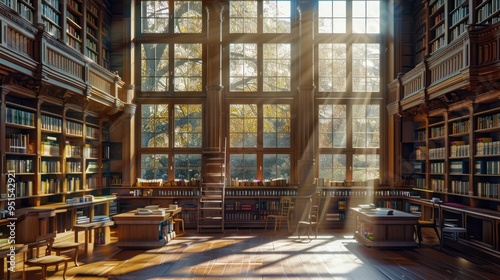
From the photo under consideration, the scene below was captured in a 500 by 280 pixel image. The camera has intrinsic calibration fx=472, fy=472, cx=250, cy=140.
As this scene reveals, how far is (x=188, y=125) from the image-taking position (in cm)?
1191

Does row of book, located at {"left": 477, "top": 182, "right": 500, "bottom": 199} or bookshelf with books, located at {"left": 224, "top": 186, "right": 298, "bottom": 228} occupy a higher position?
row of book, located at {"left": 477, "top": 182, "right": 500, "bottom": 199}

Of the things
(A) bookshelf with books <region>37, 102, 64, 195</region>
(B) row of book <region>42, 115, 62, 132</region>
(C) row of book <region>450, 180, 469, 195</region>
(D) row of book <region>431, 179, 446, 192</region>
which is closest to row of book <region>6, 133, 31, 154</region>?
(A) bookshelf with books <region>37, 102, 64, 195</region>

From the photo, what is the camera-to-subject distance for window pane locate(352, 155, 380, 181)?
464 inches

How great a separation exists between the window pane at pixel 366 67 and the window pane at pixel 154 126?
4.84 meters

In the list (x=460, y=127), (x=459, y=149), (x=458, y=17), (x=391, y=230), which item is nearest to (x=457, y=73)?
(x=460, y=127)

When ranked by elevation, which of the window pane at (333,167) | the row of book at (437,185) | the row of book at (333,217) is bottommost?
the row of book at (333,217)

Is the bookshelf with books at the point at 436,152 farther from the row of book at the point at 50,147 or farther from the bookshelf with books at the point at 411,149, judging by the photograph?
the row of book at the point at 50,147

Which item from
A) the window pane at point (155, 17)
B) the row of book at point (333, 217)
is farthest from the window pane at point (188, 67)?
the row of book at point (333, 217)

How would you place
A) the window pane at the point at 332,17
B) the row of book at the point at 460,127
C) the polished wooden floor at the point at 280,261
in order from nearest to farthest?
the polished wooden floor at the point at 280,261 < the row of book at the point at 460,127 < the window pane at the point at 332,17

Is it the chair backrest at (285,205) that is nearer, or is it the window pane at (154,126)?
the chair backrest at (285,205)

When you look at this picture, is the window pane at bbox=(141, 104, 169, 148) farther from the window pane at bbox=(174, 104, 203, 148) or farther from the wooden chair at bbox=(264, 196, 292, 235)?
the wooden chair at bbox=(264, 196, 292, 235)

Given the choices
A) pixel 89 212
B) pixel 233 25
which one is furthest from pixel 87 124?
pixel 233 25

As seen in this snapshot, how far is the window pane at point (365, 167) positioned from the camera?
464 inches

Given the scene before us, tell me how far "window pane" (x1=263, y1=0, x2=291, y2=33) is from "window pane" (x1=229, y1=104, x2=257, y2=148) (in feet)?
6.64
